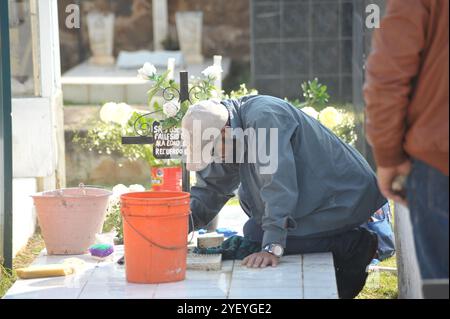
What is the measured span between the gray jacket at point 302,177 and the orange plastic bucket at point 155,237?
42cm

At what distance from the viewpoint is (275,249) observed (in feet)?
14.9

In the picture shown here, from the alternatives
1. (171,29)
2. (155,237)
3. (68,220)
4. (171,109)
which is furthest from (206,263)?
(171,29)

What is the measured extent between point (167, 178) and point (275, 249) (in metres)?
1.78

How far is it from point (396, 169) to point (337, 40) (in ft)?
27.2

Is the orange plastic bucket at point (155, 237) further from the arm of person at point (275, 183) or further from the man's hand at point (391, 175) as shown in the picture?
the man's hand at point (391, 175)

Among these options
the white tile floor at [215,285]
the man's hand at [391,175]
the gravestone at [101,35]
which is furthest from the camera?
the gravestone at [101,35]

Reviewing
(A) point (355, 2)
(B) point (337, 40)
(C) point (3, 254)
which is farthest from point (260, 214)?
(B) point (337, 40)

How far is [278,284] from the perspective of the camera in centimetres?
433

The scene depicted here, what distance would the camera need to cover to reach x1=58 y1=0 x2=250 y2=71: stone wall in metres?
15.2

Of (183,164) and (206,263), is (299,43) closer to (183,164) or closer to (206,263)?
(183,164)

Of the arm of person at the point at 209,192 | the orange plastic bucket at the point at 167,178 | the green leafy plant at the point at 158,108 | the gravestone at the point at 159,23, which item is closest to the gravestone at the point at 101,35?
the gravestone at the point at 159,23

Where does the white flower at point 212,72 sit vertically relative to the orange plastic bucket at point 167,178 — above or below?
above

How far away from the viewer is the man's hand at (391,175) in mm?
3332
